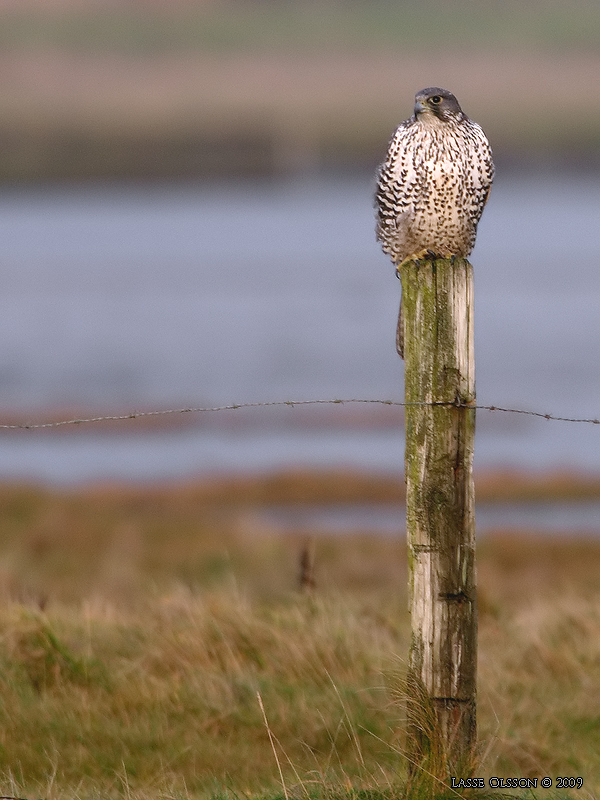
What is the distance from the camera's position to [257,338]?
31.1 m

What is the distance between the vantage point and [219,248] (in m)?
61.4

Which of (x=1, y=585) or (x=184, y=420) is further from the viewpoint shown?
(x=184, y=420)

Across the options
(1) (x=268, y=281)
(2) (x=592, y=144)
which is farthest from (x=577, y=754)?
(2) (x=592, y=144)

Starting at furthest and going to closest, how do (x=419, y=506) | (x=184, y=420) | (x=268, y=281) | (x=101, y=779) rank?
(x=268, y=281) → (x=184, y=420) → (x=101, y=779) → (x=419, y=506)

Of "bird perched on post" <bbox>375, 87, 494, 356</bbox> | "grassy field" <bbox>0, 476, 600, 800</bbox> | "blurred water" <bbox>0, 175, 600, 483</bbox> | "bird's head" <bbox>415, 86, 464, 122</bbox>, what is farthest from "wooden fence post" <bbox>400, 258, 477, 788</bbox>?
"blurred water" <bbox>0, 175, 600, 483</bbox>

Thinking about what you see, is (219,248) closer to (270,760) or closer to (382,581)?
(382,581)

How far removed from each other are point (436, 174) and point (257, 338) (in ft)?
82.7

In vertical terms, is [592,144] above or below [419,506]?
above

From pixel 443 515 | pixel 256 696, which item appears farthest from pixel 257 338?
pixel 443 515

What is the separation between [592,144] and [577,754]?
12311 cm

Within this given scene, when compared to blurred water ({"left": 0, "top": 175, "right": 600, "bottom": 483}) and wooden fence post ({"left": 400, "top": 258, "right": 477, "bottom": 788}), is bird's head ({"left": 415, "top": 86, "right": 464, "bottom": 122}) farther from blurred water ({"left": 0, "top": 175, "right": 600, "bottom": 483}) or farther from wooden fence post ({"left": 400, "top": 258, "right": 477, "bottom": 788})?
blurred water ({"left": 0, "top": 175, "right": 600, "bottom": 483})

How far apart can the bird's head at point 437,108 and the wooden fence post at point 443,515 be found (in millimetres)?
1958

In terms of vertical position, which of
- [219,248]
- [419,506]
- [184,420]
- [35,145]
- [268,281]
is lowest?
[419,506]

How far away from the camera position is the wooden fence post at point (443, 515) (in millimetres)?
4078
